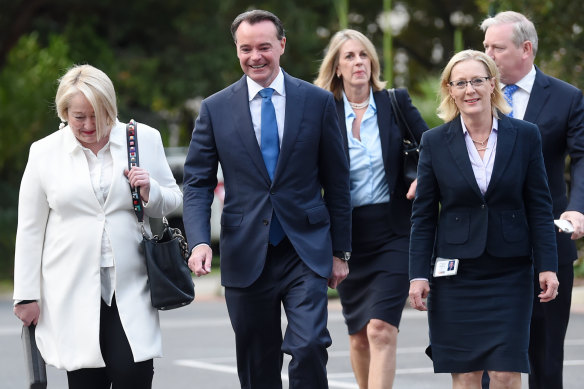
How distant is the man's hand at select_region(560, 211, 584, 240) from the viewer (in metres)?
6.11

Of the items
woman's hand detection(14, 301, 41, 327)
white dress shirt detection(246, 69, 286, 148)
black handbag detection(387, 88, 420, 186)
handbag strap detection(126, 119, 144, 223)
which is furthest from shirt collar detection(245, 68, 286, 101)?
woman's hand detection(14, 301, 41, 327)

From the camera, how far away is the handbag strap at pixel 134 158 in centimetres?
558

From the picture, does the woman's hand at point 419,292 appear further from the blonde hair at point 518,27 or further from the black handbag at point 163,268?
the blonde hair at point 518,27

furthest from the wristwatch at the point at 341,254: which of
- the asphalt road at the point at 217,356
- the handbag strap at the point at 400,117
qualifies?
the asphalt road at the point at 217,356

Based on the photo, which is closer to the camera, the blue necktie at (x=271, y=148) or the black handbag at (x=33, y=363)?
the black handbag at (x=33, y=363)

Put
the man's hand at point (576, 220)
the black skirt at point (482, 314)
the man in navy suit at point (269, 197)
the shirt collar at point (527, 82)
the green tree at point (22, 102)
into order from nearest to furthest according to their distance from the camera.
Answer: the black skirt at point (482, 314) → the man in navy suit at point (269, 197) → the man's hand at point (576, 220) → the shirt collar at point (527, 82) → the green tree at point (22, 102)

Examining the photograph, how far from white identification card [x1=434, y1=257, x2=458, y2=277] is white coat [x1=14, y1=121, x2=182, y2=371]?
125cm

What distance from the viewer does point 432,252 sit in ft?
19.2

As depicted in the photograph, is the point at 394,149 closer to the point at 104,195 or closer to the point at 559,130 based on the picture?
the point at 559,130

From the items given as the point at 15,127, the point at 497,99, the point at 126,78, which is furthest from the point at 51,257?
the point at 126,78

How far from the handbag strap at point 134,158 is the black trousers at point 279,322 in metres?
0.73

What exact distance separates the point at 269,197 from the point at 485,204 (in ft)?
3.39

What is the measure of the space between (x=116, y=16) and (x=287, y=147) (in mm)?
24038

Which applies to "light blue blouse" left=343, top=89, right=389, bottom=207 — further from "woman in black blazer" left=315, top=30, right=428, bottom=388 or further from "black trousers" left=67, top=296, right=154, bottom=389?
"black trousers" left=67, top=296, right=154, bottom=389
